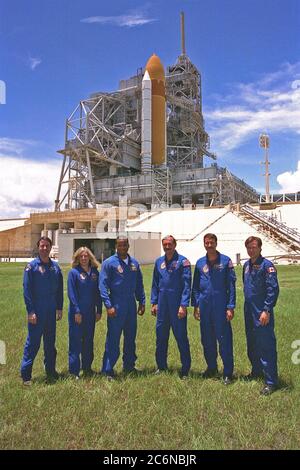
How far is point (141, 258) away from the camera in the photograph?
3105cm

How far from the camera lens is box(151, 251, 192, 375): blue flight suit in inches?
232

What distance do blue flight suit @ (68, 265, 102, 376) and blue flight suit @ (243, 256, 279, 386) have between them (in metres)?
2.31

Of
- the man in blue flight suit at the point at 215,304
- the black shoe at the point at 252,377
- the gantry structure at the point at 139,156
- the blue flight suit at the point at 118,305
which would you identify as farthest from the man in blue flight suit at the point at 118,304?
the gantry structure at the point at 139,156

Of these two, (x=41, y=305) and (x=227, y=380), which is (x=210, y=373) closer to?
(x=227, y=380)

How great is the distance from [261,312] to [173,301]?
1290mm

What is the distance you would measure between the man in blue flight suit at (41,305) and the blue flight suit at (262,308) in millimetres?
2852

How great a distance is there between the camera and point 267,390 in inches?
200

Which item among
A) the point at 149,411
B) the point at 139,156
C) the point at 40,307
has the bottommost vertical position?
the point at 149,411

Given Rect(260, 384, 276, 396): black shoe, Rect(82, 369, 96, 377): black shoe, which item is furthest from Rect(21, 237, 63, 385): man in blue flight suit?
Rect(260, 384, 276, 396): black shoe

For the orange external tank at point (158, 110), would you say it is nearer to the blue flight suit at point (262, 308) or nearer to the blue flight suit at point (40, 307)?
the blue flight suit at point (40, 307)

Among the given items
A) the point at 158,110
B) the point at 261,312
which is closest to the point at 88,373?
the point at 261,312

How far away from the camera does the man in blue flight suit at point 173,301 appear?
5.89 m
